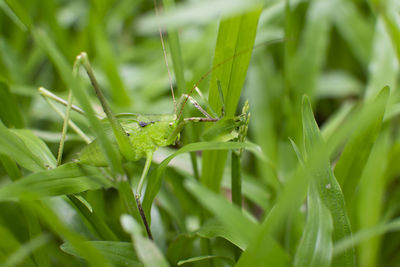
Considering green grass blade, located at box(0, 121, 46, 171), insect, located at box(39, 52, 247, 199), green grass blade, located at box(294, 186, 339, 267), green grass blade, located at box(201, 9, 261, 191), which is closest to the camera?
green grass blade, located at box(294, 186, 339, 267)

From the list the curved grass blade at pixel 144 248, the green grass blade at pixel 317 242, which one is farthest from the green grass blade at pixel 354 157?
the curved grass blade at pixel 144 248

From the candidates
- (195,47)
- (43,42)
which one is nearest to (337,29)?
(195,47)

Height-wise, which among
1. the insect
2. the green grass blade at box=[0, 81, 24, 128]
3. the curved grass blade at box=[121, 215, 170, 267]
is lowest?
the curved grass blade at box=[121, 215, 170, 267]

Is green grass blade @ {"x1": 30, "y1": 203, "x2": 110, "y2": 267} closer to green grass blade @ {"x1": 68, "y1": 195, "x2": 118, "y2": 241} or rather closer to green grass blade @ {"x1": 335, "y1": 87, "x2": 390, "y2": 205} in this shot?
green grass blade @ {"x1": 68, "y1": 195, "x2": 118, "y2": 241}

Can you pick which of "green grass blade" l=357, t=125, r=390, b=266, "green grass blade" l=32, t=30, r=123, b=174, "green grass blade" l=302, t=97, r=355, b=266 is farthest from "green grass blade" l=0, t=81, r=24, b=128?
"green grass blade" l=357, t=125, r=390, b=266

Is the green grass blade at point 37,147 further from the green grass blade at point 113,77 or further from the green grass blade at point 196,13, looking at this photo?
the green grass blade at point 113,77

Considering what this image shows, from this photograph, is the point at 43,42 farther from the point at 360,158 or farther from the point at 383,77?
the point at 383,77

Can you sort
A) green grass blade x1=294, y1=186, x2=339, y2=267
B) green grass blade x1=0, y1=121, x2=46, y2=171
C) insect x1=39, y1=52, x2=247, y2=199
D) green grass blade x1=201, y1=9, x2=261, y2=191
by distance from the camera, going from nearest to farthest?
green grass blade x1=294, y1=186, x2=339, y2=267 < green grass blade x1=0, y1=121, x2=46, y2=171 < green grass blade x1=201, y1=9, x2=261, y2=191 < insect x1=39, y1=52, x2=247, y2=199

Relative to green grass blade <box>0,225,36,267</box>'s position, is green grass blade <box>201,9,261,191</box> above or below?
above
